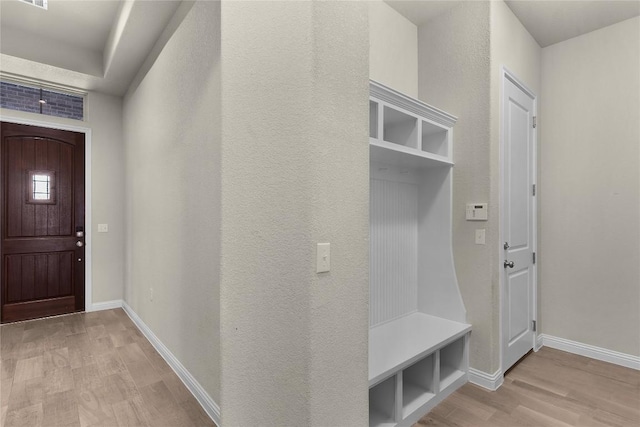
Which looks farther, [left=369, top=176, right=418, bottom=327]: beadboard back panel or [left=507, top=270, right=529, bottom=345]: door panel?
[left=507, top=270, right=529, bottom=345]: door panel

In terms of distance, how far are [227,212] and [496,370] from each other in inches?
86.8

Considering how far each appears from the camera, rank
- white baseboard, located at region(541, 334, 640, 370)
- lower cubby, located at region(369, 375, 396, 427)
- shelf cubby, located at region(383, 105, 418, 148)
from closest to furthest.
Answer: lower cubby, located at region(369, 375, 396, 427) → shelf cubby, located at region(383, 105, 418, 148) → white baseboard, located at region(541, 334, 640, 370)

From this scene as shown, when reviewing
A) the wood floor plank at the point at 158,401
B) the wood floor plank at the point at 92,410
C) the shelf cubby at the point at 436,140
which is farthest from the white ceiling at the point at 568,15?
the wood floor plank at the point at 92,410

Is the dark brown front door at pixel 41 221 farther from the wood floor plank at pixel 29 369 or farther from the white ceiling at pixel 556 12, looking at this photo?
the white ceiling at pixel 556 12

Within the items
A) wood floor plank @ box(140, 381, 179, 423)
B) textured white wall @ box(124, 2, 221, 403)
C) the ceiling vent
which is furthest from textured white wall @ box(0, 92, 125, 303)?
wood floor plank @ box(140, 381, 179, 423)

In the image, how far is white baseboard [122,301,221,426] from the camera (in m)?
1.93

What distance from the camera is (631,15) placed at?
262 cm

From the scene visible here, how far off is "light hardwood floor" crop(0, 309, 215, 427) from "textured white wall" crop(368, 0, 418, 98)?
8.86 ft

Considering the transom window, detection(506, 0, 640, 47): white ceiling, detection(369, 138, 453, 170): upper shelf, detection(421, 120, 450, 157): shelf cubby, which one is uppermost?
detection(506, 0, 640, 47): white ceiling

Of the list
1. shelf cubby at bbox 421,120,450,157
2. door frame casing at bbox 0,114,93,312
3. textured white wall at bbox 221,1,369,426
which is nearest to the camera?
textured white wall at bbox 221,1,369,426

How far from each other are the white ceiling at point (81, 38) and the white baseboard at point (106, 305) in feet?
8.83

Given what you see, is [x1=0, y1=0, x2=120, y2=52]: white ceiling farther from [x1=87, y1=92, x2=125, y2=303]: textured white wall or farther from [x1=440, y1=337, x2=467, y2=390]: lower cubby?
[x1=440, y1=337, x2=467, y2=390]: lower cubby

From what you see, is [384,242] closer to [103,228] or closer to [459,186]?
[459,186]

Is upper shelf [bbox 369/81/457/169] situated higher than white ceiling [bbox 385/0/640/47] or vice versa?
white ceiling [bbox 385/0/640/47]
